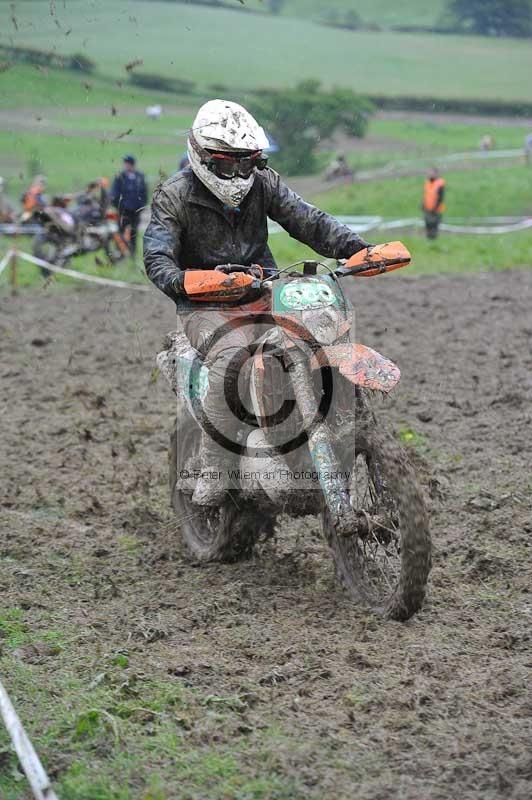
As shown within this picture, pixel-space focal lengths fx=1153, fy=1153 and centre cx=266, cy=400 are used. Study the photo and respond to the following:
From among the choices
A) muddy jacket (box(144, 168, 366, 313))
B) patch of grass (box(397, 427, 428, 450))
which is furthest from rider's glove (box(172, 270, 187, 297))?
patch of grass (box(397, 427, 428, 450))

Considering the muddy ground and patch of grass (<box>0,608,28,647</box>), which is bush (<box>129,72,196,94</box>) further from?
patch of grass (<box>0,608,28,647</box>)

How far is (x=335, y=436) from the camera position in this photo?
5461 millimetres

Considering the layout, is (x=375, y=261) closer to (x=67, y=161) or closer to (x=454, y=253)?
(x=454, y=253)

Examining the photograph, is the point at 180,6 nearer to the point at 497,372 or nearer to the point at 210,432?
the point at 497,372

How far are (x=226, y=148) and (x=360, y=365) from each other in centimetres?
136

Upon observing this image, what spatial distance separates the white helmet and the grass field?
38.9 m

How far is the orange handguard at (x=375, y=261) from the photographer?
18.5ft

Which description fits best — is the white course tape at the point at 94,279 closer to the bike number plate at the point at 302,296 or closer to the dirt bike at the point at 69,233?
the dirt bike at the point at 69,233

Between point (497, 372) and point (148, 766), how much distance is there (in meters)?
7.47

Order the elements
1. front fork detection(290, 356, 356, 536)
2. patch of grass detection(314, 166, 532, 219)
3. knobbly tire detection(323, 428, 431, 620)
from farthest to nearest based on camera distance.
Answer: patch of grass detection(314, 166, 532, 219) → front fork detection(290, 356, 356, 536) → knobbly tire detection(323, 428, 431, 620)

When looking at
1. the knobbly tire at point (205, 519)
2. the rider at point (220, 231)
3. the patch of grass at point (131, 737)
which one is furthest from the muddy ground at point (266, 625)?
the rider at point (220, 231)

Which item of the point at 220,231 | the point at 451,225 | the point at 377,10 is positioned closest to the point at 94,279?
the point at 220,231

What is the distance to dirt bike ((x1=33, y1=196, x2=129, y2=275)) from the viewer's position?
19094 mm

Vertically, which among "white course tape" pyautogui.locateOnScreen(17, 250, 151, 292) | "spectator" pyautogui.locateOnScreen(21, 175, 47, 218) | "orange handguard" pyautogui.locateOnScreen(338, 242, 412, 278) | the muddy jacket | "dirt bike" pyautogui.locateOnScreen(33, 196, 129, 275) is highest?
"spectator" pyautogui.locateOnScreen(21, 175, 47, 218)
